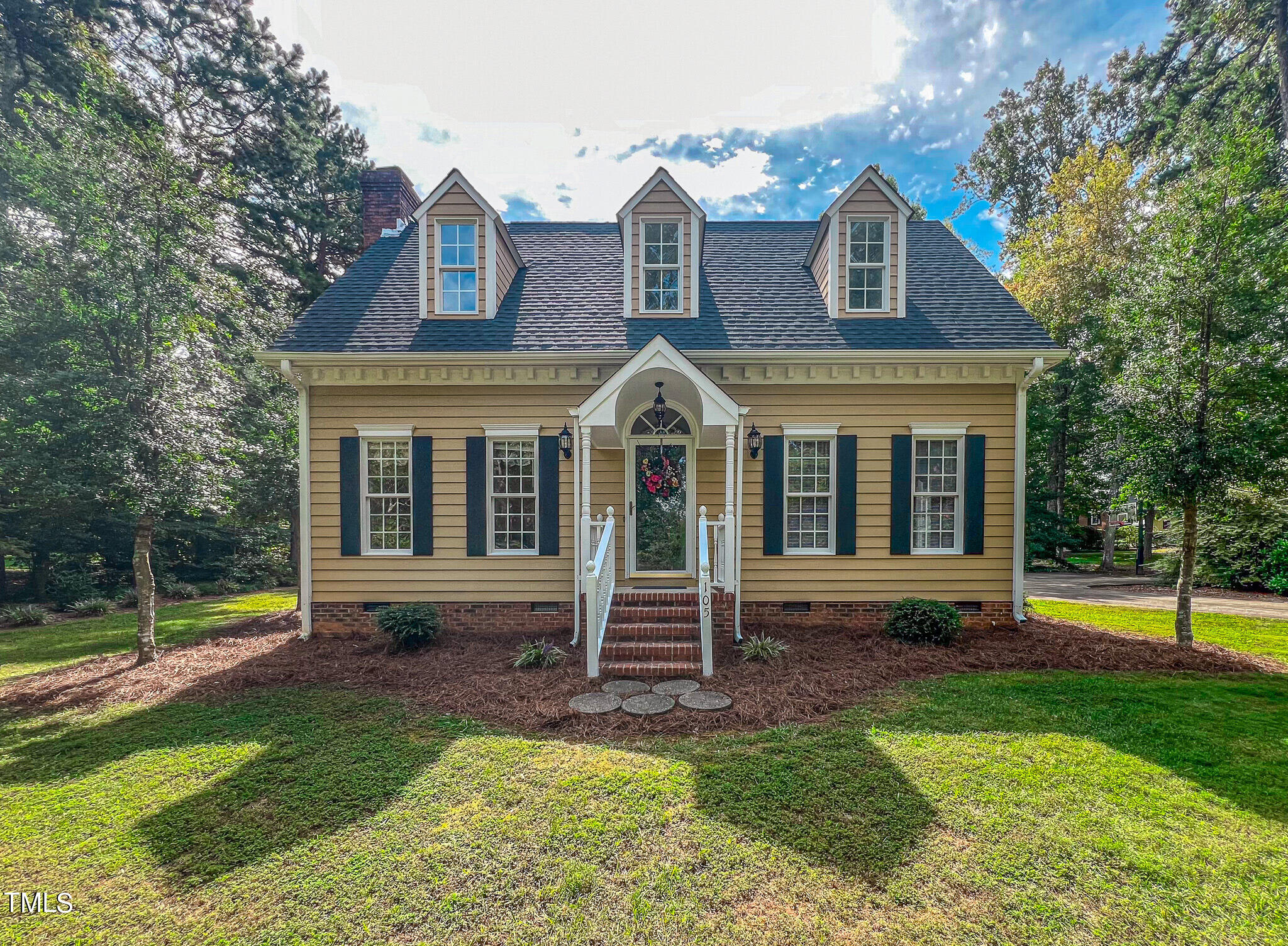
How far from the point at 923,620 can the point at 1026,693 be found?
1.65m

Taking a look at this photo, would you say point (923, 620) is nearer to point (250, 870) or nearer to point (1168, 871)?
point (1168, 871)

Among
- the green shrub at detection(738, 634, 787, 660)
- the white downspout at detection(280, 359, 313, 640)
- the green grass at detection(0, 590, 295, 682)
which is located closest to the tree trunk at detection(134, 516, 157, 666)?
the green grass at detection(0, 590, 295, 682)

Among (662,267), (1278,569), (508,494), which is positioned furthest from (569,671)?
(1278,569)

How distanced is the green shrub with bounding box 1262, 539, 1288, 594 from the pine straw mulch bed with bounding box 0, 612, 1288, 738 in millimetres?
6969

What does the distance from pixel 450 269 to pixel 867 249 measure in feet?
23.2

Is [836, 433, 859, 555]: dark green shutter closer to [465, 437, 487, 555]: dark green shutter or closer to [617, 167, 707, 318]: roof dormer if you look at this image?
[617, 167, 707, 318]: roof dormer

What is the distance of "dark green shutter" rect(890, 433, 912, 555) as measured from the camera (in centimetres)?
793

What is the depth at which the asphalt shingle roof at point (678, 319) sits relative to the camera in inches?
312

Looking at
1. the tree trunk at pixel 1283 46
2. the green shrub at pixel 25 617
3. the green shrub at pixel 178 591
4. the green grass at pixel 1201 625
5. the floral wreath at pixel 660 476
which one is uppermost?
the tree trunk at pixel 1283 46

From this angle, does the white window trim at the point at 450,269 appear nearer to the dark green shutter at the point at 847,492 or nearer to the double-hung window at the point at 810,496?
the double-hung window at the point at 810,496

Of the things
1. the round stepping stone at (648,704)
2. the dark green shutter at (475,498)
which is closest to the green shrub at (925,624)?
the round stepping stone at (648,704)

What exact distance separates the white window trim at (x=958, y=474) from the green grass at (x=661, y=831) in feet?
10.2

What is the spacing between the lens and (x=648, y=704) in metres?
5.28

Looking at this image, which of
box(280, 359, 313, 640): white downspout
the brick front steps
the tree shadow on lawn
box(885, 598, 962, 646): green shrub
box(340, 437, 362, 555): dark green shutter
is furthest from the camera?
box(340, 437, 362, 555): dark green shutter
